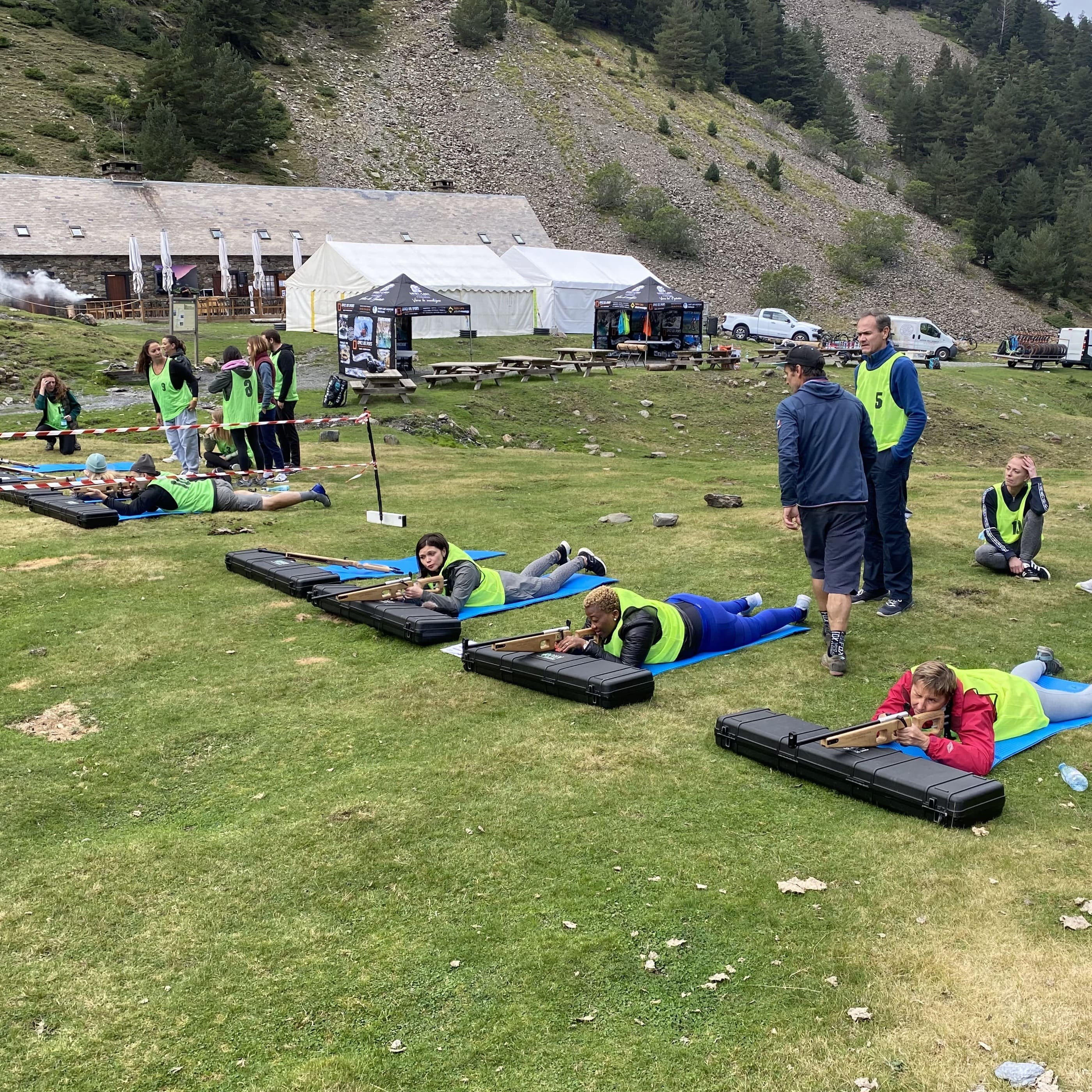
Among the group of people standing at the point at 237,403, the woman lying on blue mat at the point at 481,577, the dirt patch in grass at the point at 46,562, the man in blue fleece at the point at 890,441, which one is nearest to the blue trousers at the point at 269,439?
the group of people standing at the point at 237,403

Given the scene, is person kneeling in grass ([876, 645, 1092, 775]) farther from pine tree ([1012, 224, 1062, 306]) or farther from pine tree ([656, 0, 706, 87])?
pine tree ([656, 0, 706, 87])

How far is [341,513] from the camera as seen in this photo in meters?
13.9

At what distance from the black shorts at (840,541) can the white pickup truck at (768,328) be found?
45950mm

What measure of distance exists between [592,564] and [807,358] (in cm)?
358

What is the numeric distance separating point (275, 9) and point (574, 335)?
205ft

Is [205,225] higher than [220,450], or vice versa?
[205,225]

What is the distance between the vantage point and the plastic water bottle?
18.8 feet

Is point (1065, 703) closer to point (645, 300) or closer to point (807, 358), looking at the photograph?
point (807, 358)

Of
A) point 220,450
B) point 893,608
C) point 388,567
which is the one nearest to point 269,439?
point 220,450

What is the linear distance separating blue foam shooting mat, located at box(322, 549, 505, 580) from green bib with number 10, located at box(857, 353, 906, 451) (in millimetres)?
4143

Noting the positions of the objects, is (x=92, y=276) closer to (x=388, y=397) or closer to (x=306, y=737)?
(x=388, y=397)

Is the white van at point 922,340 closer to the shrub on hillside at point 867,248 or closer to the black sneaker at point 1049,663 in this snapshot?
the shrub on hillside at point 867,248

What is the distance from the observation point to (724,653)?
8.18 m

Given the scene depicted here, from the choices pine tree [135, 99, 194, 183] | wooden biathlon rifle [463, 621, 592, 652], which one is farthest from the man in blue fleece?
pine tree [135, 99, 194, 183]
